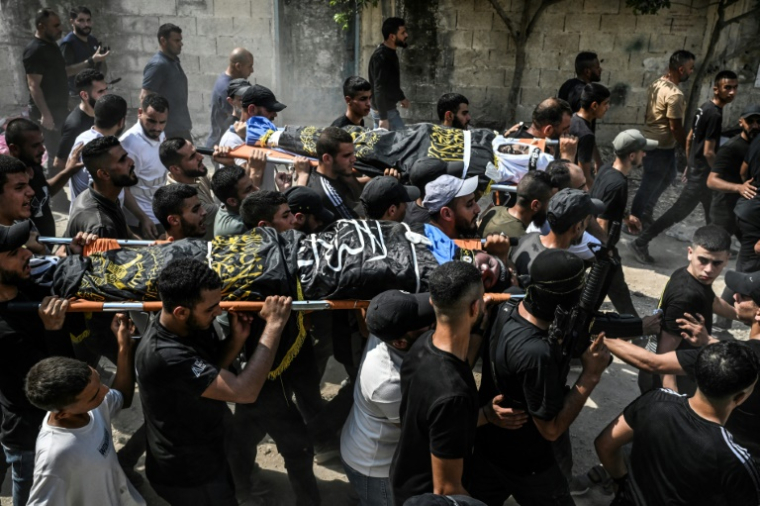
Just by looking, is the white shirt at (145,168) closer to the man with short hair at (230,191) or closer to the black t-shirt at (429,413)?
the man with short hair at (230,191)

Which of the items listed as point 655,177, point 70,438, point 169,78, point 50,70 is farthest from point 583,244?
point 50,70

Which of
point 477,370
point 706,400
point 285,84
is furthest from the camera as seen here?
point 285,84

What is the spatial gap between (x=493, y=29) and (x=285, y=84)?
3.24 meters

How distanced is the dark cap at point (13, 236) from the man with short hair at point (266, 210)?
115 centimetres

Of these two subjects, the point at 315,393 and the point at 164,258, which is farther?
the point at 315,393

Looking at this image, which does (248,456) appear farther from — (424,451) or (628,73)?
(628,73)

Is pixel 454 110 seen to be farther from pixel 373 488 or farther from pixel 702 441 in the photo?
pixel 702 441

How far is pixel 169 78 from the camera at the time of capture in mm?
7957

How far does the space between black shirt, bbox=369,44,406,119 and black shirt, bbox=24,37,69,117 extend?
149 inches

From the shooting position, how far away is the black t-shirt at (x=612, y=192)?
531 cm

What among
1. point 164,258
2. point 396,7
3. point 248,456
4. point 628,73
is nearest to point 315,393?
point 248,456

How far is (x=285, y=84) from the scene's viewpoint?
1049cm

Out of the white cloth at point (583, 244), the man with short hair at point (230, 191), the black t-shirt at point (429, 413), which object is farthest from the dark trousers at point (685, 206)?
the black t-shirt at point (429, 413)

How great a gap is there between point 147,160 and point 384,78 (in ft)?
11.3
